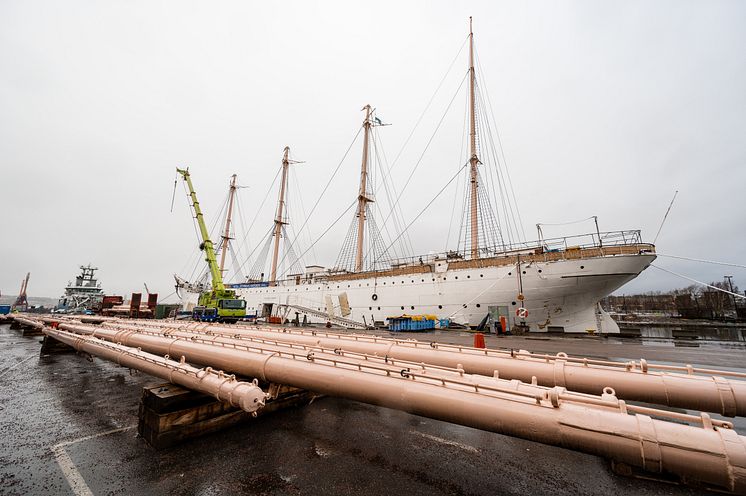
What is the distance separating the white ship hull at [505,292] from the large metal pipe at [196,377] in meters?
21.0

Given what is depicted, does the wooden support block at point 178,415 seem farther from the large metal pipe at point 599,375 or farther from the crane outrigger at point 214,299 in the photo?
the crane outrigger at point 214,299

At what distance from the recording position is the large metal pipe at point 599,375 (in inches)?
130

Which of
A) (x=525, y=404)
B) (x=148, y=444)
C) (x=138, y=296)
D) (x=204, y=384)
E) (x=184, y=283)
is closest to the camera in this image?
(x=525, y=404)

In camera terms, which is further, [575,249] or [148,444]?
[575,249]

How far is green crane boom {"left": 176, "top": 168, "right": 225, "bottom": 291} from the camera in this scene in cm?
2709

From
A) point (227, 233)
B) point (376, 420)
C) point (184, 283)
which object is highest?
point (227, 233)

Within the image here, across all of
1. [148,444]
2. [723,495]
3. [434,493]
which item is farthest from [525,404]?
[148,444]

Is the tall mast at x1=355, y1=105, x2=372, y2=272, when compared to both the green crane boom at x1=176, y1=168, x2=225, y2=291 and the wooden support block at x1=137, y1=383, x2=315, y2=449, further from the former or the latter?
the wooden support block at x1=137, y1=383, x2=315, y2=449

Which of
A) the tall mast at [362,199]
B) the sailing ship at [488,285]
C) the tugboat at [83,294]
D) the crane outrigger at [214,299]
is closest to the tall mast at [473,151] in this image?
the sailing ship at [488,285]

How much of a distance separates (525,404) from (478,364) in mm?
2686

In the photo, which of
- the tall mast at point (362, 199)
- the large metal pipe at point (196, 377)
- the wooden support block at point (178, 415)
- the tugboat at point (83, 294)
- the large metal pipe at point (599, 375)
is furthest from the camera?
the tugboat at point (83, 294)

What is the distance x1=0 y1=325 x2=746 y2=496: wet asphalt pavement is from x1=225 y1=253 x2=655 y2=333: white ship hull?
1557 cm

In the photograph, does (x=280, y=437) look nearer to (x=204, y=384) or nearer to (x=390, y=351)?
(x=204, y=384)

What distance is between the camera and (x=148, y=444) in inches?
171
